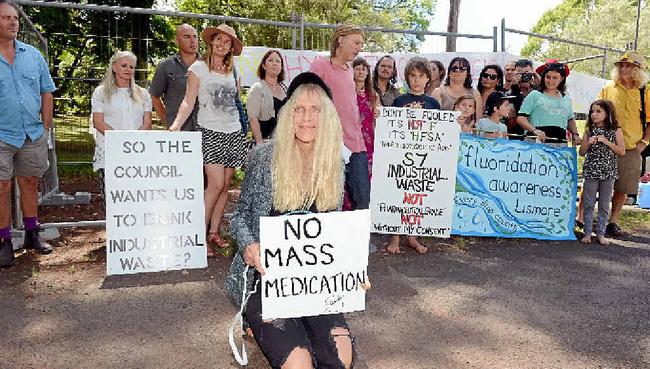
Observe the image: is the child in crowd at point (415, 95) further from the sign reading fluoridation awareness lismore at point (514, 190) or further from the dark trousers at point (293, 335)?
the dark trousers at point (293, 335)

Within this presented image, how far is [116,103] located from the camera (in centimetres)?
530

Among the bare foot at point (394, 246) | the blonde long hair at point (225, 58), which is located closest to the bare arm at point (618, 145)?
the bare foot at point (394, 246)

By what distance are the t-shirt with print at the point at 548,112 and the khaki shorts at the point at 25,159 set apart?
17.2 ft

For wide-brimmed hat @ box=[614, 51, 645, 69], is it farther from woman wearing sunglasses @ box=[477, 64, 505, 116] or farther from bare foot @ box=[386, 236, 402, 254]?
bare foot @ box=[386, 236, 402, 254]

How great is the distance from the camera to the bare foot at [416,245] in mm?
5780

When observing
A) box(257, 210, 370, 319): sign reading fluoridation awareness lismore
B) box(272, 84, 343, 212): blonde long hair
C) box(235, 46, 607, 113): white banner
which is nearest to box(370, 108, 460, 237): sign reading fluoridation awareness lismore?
box(235, 46, 607, 113): white banner

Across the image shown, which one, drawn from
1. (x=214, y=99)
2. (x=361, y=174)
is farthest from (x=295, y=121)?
(x=214, y=99)

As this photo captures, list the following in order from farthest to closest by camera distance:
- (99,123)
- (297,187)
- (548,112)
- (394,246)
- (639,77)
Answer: (639,77)
(548,112)
(394,246)
(99,123)
(297,187)

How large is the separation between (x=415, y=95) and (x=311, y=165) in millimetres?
3082

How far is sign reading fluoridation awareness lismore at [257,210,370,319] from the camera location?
8.51 feet

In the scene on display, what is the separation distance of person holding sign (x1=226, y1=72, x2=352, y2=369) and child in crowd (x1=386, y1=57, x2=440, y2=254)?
2816 millimetres

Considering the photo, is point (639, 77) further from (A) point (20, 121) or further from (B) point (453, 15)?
(B) point (453, 15)

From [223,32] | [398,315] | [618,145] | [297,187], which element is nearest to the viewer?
[297,187]

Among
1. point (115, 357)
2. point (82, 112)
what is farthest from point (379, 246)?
point (82, 112)
